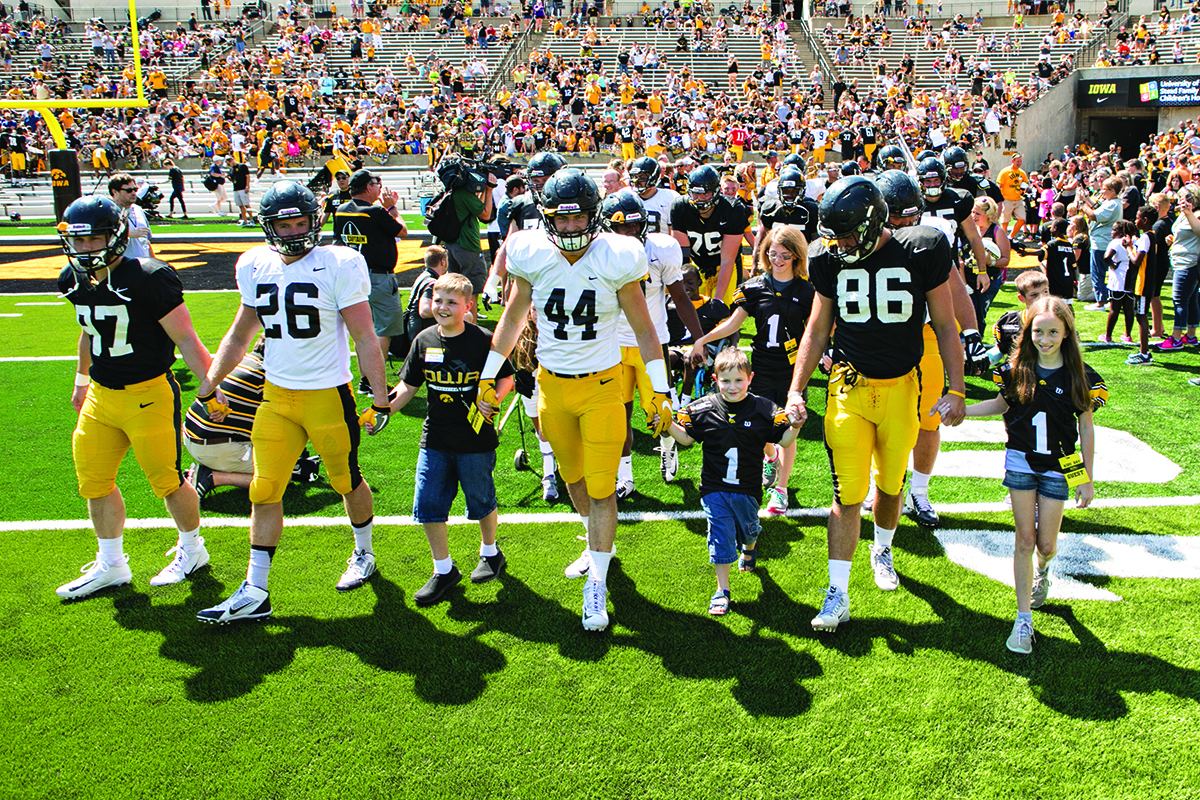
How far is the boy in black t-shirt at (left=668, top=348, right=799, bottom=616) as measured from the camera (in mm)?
4480

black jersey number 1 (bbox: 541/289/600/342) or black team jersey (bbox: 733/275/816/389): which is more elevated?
black jersey number 1 (bbox: 541/289/600/342)

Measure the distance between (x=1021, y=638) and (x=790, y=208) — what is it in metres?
5.01

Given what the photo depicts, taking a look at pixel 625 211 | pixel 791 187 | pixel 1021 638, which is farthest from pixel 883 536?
pixel 791 187

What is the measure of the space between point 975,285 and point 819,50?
32.3 meters

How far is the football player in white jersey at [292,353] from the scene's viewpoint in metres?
4.32

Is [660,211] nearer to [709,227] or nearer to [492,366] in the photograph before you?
[709,227]

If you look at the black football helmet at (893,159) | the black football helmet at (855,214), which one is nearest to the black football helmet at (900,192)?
the black football helmet at (855,214)

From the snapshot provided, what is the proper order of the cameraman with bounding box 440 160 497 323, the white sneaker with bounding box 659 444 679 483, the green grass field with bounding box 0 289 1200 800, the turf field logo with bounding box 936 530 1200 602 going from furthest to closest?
1. the cameraman with bounding box 440 160 497 323
2. the white sneaker with bounding box 659 444 679 483
3. the turf field logo with bounding box 936 530 1200 602
4. the green grass field with bounding box 0 289 1200 800

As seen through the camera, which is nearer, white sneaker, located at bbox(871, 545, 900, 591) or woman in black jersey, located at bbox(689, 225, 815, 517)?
white sneaker, located at bbox(871, 545, 900, 591)

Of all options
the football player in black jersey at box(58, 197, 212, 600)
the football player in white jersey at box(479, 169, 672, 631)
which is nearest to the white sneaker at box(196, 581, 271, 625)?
the football player in black jersey at box(58, 197, 212, 600)

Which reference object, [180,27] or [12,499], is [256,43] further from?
[12,499]

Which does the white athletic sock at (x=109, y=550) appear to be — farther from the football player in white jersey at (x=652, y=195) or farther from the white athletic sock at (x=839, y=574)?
the football player in white jersey at (x=652, y=195)

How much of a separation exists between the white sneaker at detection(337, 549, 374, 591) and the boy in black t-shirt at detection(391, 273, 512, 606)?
0.42 metres

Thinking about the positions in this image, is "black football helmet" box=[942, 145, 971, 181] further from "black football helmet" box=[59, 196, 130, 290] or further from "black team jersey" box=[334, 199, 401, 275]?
"black football helmet" box=[59, 196, 130, 290]
